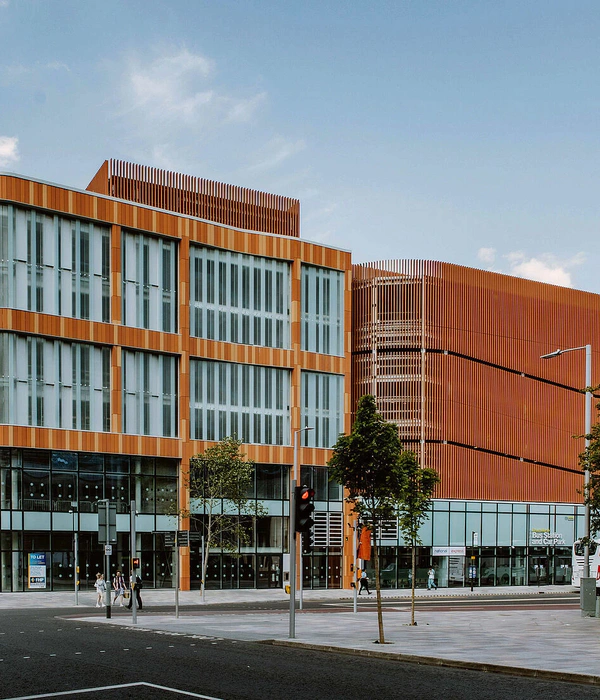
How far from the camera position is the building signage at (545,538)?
275 feet

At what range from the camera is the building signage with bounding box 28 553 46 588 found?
194 feet

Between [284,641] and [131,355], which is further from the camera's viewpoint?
[131,355]

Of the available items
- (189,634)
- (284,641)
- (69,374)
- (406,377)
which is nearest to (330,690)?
(284,641)

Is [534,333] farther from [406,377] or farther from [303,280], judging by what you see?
[303,280]

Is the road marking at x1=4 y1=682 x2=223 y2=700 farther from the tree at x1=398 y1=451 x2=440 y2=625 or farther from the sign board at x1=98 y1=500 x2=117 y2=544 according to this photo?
the sign board at x1=98 y1=500 x2=117 y2=544

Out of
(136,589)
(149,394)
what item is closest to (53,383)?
(149,394)

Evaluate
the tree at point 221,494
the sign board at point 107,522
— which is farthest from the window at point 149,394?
the sign board at point 107,522

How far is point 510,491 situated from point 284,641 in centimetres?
5977

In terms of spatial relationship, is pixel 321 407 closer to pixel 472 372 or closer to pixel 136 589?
pixel 472 372

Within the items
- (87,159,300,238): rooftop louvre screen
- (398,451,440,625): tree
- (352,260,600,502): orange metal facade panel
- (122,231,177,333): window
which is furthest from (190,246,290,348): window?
(398,451,440,625): tree

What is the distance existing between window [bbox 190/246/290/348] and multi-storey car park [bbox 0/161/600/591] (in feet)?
0.45

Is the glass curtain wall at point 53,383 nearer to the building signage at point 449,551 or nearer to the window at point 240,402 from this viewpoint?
the window at point 240,402

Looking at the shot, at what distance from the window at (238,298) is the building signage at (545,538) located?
1066 inches

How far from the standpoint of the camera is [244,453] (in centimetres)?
6675
